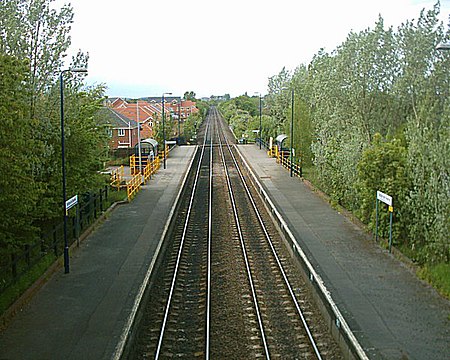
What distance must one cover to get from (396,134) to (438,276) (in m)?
11.7

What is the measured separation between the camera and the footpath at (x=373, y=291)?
11.6m

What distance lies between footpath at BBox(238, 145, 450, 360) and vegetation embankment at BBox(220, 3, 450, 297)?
810 millimetres

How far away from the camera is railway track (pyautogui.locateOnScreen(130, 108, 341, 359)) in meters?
12.3

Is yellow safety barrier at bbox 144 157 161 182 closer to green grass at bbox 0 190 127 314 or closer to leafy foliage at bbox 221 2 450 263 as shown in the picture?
leafy foliage at bbox 221 2 450 263

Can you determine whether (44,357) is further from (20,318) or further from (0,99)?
(0,99)

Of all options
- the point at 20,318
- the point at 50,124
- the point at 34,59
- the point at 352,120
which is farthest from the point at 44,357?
the point at 352,120

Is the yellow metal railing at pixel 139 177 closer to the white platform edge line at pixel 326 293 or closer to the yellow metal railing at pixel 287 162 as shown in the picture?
the white platform edge line at pixel 326 293

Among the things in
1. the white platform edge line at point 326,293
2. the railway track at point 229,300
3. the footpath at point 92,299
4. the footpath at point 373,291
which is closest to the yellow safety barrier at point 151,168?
the railway track at point 229,300

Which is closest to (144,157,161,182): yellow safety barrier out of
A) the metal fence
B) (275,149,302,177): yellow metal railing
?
the metal fence

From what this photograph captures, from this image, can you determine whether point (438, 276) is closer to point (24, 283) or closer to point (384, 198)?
point (384, 198)

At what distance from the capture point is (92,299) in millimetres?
14570

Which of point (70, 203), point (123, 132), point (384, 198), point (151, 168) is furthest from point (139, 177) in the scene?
point (123, 132)

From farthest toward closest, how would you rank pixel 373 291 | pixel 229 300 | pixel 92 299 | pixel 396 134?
pixel 396 134, pixel 229 300, pixel 373 291, pixel 92 299

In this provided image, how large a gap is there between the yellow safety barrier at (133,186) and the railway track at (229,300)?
13.7ft
